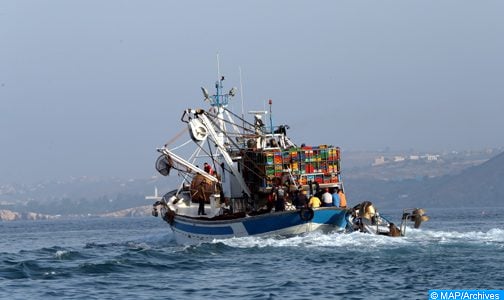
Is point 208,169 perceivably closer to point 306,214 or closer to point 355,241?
point 306,214

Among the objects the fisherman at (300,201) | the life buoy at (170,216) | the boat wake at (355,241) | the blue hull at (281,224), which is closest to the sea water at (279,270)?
the boat wake at (355,241)

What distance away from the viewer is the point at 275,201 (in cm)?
5491

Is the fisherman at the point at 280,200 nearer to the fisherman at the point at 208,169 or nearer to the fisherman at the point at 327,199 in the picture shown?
the fisherman at the point at 327,199

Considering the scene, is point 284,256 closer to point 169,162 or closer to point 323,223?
point 323,223

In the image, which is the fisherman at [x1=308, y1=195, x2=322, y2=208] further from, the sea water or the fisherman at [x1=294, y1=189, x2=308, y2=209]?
the sea water

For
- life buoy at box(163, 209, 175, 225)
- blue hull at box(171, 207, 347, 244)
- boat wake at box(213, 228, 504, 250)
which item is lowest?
boat wake at box(213, 228, 504, 250)

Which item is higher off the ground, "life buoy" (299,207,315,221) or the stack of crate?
the stack of crate

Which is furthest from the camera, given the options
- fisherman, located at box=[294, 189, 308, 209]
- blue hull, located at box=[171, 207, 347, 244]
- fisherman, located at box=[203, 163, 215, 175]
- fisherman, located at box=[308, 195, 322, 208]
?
fisherman, located at box=[203, 163, 215, 175]

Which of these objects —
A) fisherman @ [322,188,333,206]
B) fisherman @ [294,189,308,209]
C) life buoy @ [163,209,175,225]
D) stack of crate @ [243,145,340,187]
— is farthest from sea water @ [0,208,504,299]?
life buoy @ [163,209,175,225]

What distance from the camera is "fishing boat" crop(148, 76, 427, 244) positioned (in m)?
54.0

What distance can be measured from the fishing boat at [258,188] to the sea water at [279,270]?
1060 mm

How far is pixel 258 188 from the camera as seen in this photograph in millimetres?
58125

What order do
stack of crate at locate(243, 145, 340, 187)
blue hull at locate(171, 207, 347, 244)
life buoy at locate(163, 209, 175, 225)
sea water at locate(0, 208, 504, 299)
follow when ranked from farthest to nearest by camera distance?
life buoy at locate(163, 209, 175, 225) → stack of crate at locate(243, 145, 340, 187) → blue hull at locate(171, 207, 347, 244) → sea water at locate(0, 208, 504, 299)

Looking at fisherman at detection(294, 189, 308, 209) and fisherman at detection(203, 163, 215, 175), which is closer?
fisherman at detection(294, 189, 308, 209)
